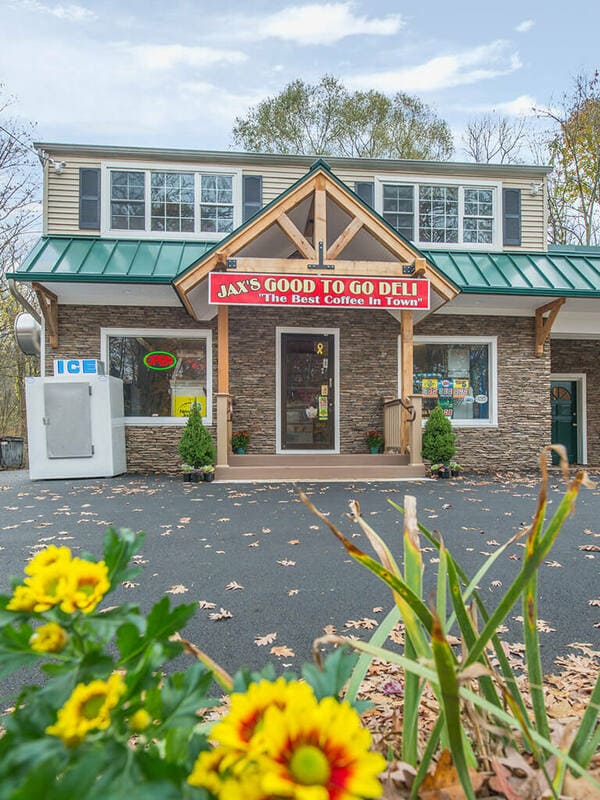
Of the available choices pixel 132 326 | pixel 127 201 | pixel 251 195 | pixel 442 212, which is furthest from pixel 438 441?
pixel 127 201

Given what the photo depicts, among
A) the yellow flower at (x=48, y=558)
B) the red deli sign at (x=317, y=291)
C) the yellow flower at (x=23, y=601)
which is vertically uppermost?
the red deli sign at (x=317, y=291)

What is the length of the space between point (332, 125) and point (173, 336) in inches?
625

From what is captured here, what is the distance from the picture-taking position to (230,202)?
10.9 metres

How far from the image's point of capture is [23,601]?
710 millimetres

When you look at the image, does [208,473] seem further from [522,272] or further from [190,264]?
[522,272]

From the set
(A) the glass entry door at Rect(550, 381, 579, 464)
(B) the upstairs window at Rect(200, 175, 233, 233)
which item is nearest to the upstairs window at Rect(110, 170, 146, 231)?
(B) the upstairs window at Rect(200, 175, 233, 233)

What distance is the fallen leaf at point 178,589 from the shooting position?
329 centimetres

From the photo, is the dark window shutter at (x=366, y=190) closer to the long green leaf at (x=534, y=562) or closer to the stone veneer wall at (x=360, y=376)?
the stone veneer wall at (x=360, y=376)

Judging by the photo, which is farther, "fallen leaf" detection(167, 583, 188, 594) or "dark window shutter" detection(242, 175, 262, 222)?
"dark window shutter" detection(242, 175, 262, 222)

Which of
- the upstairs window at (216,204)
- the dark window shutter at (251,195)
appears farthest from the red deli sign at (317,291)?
the dark window shutter at (251,195)

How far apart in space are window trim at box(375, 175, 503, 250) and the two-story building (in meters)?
0.03

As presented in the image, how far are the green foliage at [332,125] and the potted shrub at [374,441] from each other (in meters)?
15.6

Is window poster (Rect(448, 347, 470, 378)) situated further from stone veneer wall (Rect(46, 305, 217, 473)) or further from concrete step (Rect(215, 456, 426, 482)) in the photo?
stone veneer wall (Rect(46, 305, 217, 473))

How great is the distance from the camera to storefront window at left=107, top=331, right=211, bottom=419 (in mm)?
9984
